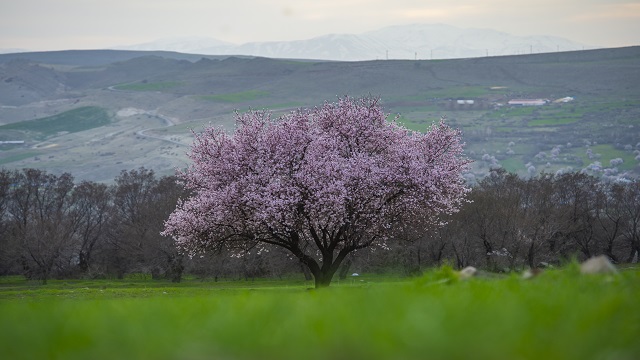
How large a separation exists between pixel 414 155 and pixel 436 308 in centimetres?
3214

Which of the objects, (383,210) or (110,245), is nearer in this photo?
(383,210)

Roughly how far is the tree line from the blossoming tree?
33029 mm

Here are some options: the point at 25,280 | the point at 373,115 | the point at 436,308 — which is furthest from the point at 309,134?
the point at 25,280

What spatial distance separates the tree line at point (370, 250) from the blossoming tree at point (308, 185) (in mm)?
33029

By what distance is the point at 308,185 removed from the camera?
38875mm

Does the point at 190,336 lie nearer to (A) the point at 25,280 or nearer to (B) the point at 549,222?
(B) the point at 549,222

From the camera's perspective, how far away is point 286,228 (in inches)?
1553

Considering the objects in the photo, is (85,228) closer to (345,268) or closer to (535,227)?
(345,268)

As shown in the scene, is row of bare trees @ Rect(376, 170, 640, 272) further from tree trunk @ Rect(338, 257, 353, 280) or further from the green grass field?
the green grass field

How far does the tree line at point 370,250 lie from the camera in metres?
85.6

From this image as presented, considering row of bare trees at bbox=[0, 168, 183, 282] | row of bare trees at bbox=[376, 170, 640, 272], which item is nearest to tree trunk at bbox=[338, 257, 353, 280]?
row of bare trees at bbox=[376, 170, 640, 272]

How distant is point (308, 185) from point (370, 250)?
4407 cm

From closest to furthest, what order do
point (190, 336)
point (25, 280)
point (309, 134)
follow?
1. point (190, 336)
2. point (309, 134)
3. point (25, 280)

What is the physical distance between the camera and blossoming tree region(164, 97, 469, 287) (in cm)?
3875
